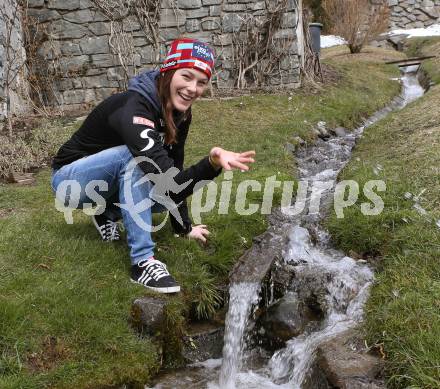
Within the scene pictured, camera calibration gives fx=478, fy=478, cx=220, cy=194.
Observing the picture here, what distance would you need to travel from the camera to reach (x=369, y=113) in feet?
37.4

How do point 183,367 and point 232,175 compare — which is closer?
point 183,367

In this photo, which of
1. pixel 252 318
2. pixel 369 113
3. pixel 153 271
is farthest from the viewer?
pixel 369 113

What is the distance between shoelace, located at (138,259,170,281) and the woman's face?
3.67 feet

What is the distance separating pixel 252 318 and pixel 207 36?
8801 mm

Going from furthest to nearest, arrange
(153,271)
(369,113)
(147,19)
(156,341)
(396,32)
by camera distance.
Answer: (396,32) → (369,113) → (147,19) → (153,271) → (156,341)

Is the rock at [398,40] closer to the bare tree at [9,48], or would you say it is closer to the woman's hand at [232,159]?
the bare tree at [9,48]

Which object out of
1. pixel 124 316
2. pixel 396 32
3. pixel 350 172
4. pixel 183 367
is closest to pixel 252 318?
pixel 183 367

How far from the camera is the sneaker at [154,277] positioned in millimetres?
3402

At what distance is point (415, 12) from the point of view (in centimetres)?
2798

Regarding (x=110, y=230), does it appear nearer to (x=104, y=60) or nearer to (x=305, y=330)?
(x=305, y=330)

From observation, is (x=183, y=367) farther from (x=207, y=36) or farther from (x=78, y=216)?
(x=207, y=36)

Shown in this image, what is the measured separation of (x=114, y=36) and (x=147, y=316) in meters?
8.92

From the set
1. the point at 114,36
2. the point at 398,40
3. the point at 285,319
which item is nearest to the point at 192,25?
the point at 114,36

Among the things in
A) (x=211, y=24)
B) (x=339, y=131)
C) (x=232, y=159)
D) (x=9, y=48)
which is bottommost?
(x=339, y=131)
